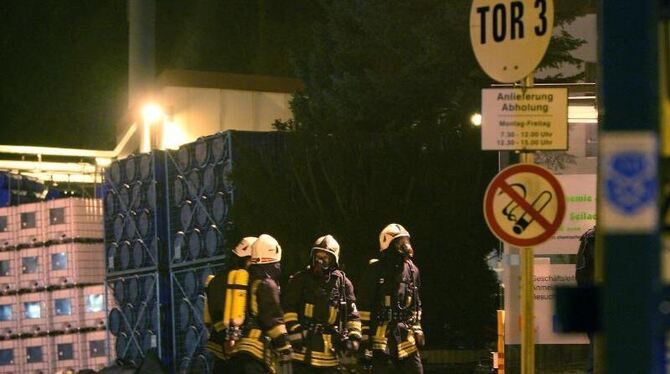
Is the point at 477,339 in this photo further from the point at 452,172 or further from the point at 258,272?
the point at 258,272

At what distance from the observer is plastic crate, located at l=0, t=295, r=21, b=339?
26.4 m

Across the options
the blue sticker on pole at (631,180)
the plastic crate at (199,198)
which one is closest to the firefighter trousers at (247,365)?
the plastic crate at (199,198)

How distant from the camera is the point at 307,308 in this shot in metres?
15.6

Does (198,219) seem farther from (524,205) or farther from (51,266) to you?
(524,205)

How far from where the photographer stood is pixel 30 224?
25906 millimetres

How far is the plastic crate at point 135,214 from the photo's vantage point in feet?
80.4

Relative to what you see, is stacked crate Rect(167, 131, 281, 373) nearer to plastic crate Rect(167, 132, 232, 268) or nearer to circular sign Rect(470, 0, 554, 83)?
plastic crate Rect(167, 132, 232, 268)

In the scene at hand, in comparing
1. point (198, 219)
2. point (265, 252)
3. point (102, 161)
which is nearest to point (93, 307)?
point (198, 219)

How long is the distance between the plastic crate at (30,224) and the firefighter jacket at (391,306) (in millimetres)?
11098

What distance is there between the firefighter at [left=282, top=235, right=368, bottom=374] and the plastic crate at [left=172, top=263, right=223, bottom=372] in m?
7.47

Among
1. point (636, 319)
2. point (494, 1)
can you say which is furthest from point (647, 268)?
point (494, 1)

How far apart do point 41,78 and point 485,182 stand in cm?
2769

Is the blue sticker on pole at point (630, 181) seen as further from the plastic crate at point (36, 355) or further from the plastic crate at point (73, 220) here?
the plastic crate at point (36, 355)

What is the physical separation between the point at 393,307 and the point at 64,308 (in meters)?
11.3
